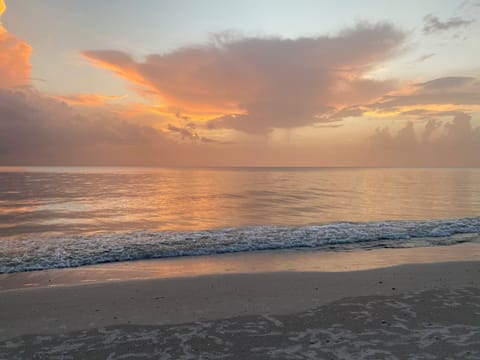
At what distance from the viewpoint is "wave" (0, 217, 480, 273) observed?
A: 1430 cm

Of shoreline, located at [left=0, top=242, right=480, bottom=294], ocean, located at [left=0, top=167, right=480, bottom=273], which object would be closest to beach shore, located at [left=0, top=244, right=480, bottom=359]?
shoreline, located at [left=0, top=242, right=480, bottom=294]

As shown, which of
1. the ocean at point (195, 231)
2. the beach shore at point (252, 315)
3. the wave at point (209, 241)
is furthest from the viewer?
the ocean at point (195, 231)

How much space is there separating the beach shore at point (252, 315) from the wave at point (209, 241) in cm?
246

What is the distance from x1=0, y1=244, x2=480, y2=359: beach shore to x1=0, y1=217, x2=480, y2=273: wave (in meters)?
2.46

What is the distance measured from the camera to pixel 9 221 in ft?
80.1

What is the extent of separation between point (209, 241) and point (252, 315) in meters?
9.69

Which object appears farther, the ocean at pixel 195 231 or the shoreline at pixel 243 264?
the ocean at pixel 195 231

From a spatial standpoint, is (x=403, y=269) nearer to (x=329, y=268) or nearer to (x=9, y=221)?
(x=329, y=268)

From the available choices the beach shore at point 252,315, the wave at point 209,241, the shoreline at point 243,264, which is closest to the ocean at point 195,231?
the wave at point 209,241

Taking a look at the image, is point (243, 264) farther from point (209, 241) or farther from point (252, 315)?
point (252, 315)

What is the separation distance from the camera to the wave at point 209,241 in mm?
14301

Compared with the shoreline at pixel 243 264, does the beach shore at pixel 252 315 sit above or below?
above

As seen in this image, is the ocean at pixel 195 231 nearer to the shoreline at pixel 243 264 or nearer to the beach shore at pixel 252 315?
the shoreline at pixel 243 264

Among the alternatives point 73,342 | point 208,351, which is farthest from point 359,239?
point 73,342
